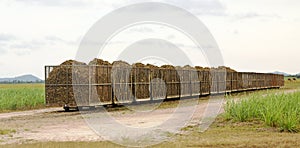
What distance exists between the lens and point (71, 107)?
26.8m

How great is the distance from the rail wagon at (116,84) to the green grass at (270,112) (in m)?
8.91

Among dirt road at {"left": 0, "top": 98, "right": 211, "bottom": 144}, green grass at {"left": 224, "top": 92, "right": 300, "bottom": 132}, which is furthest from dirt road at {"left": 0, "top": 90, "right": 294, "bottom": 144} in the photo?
green grass at {"left": 224, "top": 92, "right": 300, "bottom": 132}

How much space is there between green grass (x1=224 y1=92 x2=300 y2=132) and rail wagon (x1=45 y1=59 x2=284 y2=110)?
8.91 meters

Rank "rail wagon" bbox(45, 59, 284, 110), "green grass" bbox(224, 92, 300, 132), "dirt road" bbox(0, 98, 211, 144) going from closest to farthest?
"dirt road" bbox(0, 98, 211, 144) < "green grass" bbox(224, 92, 300, 132) < "rail wagon" bbox(45, 59, 284, 110)

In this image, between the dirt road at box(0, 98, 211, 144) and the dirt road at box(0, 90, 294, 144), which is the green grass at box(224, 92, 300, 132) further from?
the dirt road at box(0, 98, 211, 144)

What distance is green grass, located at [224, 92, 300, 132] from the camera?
16188 millimetres

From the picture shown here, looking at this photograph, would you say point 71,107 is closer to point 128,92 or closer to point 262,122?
point 128,92

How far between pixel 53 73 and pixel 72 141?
1330cm

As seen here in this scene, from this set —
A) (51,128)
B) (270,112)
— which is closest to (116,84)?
(51,128)

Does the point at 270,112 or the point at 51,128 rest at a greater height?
the point at 270,112

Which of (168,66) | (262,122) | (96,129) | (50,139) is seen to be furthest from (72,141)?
(168,66)

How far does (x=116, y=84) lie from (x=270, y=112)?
12745mm

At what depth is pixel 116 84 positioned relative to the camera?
28500 millimetres

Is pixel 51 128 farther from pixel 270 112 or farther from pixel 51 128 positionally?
pixel 270 112
